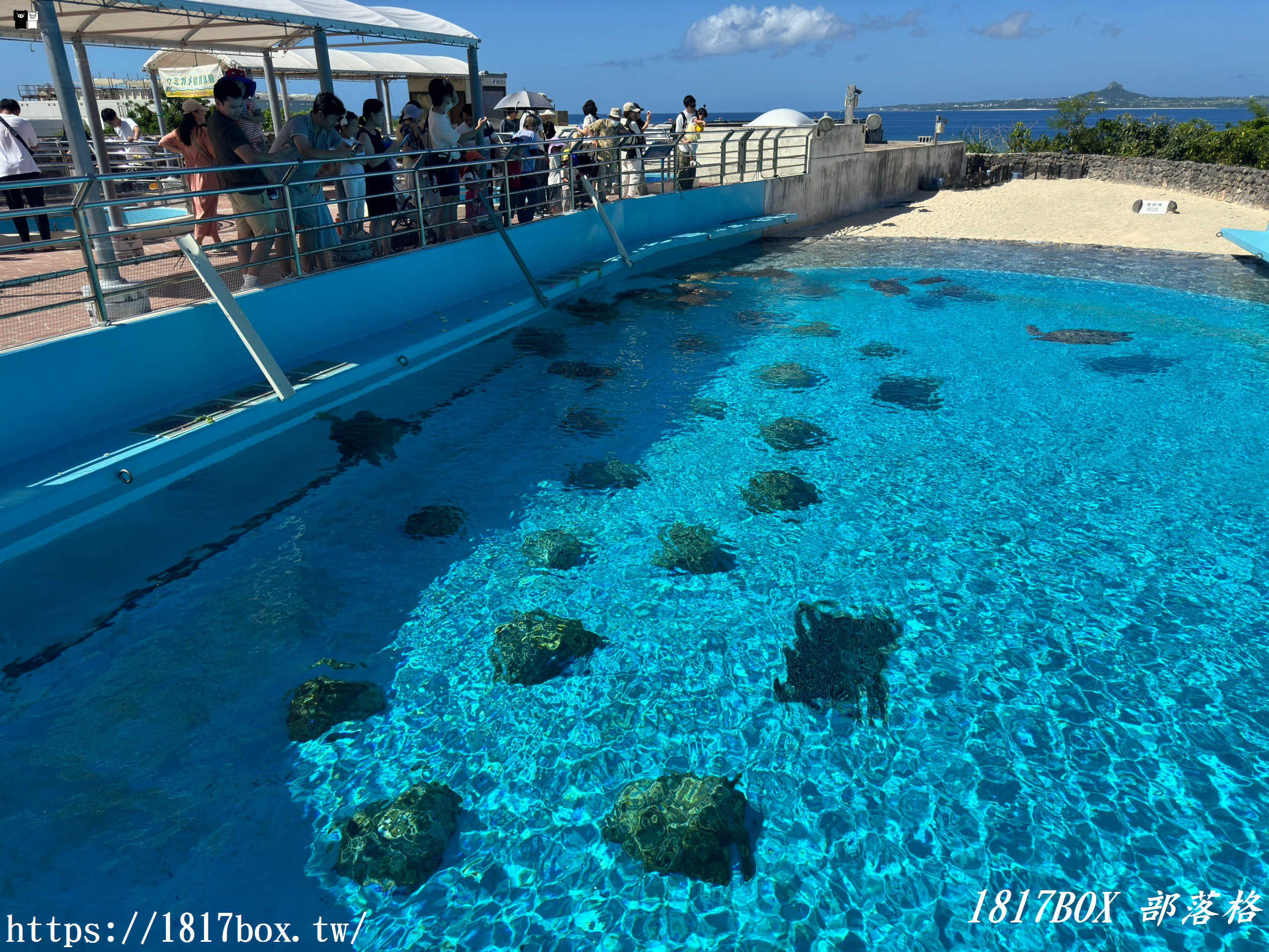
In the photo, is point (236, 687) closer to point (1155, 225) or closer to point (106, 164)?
point (106, 164)

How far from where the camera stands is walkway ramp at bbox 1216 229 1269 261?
47.5 feet

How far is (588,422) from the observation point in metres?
8.51

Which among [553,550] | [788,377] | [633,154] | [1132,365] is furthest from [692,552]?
[633,154]

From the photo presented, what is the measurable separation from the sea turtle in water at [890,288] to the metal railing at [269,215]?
14.8 ft

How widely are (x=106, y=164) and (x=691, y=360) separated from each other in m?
8.17

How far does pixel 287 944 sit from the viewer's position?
324 cm

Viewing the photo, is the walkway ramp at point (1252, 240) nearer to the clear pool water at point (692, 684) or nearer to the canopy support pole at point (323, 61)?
the clear pool water at point (692, 684)

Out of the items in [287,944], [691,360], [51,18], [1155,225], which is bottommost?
[287,944]

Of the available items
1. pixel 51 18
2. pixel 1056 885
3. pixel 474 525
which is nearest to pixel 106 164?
pixel 51 18

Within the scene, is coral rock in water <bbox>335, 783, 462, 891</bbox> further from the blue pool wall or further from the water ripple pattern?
the blue pool wall

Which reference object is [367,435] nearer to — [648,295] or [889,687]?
[889,687]

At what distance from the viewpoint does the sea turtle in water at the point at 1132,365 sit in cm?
999

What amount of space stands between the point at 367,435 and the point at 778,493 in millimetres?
4292

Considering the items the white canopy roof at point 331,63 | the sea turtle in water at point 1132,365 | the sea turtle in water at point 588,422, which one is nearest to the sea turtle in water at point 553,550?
the sea turtle in water at point 588,422
